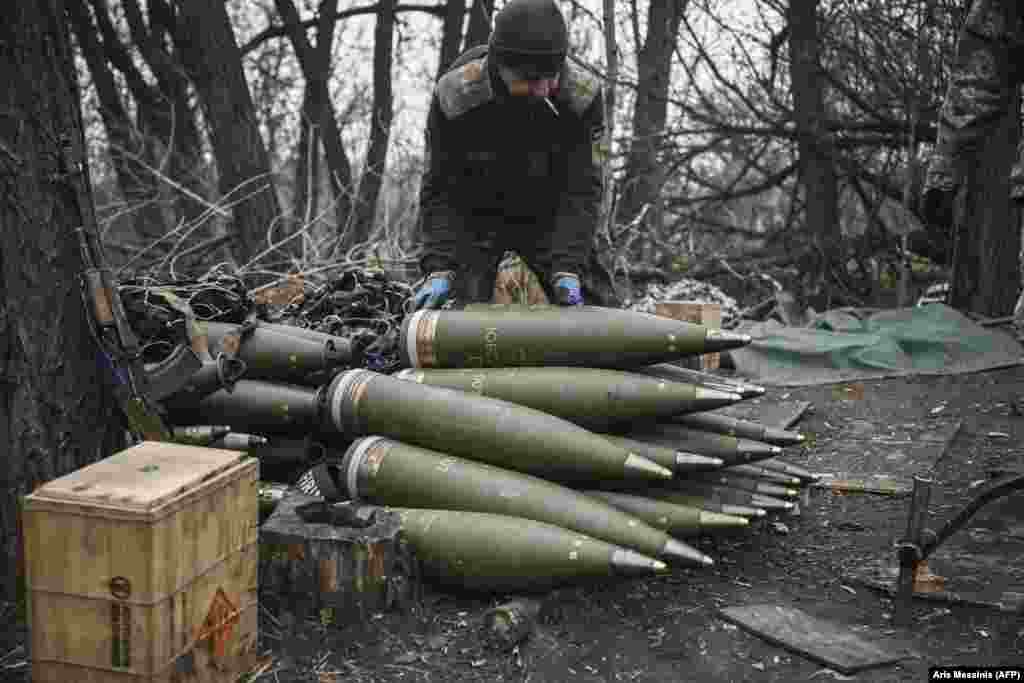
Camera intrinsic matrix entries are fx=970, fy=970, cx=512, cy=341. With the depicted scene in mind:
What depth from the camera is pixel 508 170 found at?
182 inches

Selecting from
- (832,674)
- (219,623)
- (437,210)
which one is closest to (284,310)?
(437,210)

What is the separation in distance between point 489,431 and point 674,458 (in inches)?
26.7

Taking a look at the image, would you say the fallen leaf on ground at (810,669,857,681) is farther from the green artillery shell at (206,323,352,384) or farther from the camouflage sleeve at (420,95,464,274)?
the camouflage sleeve at (420,95,464,274)

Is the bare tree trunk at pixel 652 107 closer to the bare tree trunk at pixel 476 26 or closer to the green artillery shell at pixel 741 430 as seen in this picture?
the bare tree trunk at pixel 476 26

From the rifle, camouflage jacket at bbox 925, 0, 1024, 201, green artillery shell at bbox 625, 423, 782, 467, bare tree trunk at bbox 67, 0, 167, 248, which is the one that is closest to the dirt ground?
green artillery shell at bbox 625, 423, 782, 467

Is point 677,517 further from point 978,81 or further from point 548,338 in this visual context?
point 978,81

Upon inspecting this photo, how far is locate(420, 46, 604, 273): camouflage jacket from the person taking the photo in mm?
4332

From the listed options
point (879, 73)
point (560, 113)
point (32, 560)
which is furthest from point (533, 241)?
point (879, 73)

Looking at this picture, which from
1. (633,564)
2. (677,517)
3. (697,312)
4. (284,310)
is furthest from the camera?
(697,312)

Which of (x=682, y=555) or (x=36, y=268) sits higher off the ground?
(x=36, y=268)

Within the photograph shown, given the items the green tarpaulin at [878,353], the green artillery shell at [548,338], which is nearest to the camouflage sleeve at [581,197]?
the green artillery shell at [548,338]

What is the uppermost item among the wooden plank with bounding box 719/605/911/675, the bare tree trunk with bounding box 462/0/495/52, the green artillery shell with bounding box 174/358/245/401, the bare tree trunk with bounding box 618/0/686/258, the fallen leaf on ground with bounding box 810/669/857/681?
the bare tree trunk with bounding box 462/0/495/52

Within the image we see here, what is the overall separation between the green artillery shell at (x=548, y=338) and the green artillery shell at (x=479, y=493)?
0.50 metres

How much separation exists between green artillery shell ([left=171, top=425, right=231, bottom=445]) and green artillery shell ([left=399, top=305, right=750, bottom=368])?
0.78m
